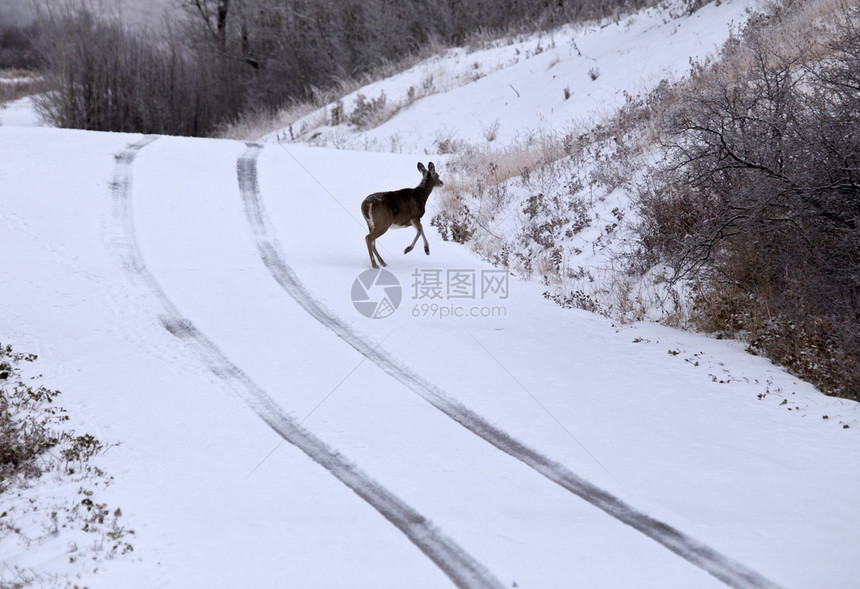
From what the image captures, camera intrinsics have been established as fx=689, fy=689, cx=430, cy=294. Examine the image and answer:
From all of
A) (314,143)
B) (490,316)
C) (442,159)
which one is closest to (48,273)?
(490,316)

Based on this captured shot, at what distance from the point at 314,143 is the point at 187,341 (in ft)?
58.7

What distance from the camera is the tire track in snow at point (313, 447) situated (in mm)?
4672

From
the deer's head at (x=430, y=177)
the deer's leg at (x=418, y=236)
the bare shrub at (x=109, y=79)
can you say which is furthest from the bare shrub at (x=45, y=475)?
the bare shrub at (x=109, y=79)

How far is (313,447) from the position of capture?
616 centimetres

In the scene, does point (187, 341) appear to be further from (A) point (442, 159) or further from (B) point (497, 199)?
(A) point (442, 159)

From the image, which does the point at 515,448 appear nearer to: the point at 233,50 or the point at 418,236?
the point at 418,236

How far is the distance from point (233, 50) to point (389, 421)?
130 feet

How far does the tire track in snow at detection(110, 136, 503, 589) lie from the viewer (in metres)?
4.67

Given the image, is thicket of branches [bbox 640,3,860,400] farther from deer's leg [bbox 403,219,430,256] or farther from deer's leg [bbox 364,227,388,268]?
deer's leg [bbox 364,227,388,268]

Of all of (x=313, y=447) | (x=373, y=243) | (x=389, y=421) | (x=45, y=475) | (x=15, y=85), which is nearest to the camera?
(x=45, y=475)

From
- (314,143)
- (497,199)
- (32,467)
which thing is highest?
(314,143)

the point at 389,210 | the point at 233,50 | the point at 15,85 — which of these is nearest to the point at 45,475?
the point at 389,210

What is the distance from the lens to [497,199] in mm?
14234

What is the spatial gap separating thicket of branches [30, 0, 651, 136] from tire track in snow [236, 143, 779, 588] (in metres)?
20.1
